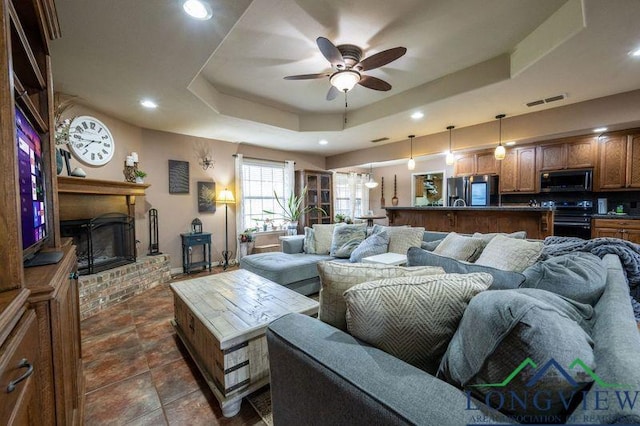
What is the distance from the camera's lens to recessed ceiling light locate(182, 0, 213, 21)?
64.7 inches

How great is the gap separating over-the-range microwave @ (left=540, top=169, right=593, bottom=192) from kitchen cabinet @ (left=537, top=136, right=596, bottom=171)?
9 cm

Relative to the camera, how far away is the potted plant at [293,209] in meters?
5.63

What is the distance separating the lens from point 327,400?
32.7 inches

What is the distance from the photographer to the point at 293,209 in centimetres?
568

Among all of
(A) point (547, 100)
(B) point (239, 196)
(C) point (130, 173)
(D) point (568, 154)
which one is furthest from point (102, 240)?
(D) point (568, 154)

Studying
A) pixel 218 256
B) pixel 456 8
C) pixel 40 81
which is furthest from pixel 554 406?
pixel 218 256

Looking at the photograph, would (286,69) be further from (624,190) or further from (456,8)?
(624,190)

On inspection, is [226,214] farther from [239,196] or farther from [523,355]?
[523,355]

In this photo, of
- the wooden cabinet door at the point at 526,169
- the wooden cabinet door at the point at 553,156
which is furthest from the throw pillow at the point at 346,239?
the wooden cabinet door at the point at 553,156

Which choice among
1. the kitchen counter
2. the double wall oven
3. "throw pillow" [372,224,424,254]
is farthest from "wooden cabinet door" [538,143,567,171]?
"throw pillow" [372,224,424,254]

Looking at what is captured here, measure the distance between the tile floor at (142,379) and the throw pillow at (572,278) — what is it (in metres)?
1.56

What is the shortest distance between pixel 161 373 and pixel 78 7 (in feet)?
8.05

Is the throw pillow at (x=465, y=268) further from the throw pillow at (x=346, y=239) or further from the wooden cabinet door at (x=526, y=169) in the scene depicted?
the wooden cabinet door at (x=526, y=169)

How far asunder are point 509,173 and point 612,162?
136 cm
